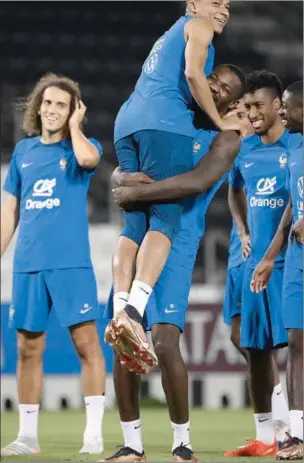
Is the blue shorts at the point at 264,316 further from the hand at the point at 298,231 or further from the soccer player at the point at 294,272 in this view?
the hand at the point at 298,231

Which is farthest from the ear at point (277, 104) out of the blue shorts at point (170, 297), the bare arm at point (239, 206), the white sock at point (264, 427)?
the white sock at point (264, 427)

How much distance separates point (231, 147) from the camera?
4727 mm

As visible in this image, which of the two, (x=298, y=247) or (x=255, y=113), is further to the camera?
(x=255, y=113)

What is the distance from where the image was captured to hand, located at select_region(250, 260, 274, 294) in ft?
18.5

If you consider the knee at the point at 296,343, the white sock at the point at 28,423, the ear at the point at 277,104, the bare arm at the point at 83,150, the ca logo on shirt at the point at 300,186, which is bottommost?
the white sock at the point at 28,423

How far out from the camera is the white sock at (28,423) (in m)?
5.92

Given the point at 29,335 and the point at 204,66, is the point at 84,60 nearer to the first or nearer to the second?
the point at 29,335

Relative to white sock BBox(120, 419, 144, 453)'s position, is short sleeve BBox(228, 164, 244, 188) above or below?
above

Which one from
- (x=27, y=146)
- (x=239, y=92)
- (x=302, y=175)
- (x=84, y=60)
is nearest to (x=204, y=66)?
(x=239, y=92)

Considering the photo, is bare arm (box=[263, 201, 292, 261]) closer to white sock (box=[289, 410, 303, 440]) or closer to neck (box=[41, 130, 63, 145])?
white sock (box=[289, 410, 303, 440])

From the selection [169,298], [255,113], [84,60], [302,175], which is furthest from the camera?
[84,60]

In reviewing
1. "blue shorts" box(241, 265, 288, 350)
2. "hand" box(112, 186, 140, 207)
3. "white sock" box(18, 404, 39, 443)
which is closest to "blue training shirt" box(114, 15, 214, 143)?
"hand" box(112, 186, 140, 207)

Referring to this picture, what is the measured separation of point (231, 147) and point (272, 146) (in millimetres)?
1381

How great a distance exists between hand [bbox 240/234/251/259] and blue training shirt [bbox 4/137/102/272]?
0.90m
